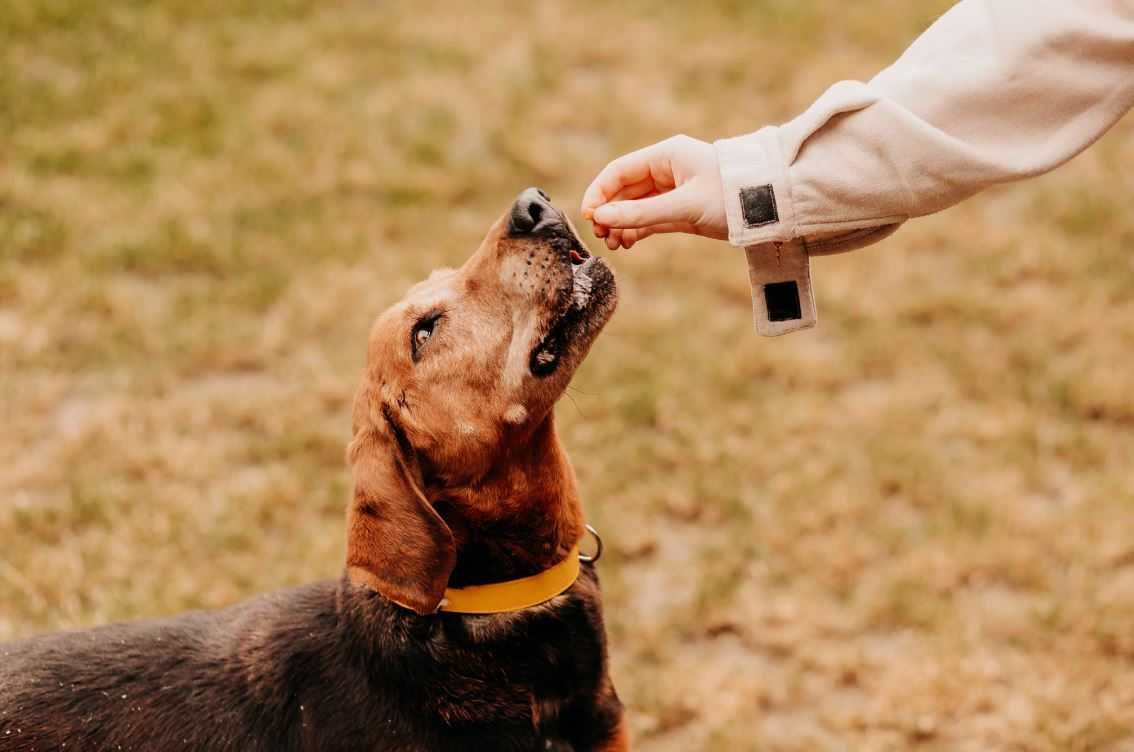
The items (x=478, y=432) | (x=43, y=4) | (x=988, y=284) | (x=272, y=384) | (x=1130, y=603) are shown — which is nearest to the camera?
(x=478, y=432)

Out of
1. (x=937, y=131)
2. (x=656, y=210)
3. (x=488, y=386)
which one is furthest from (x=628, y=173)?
(x=937, y=131)

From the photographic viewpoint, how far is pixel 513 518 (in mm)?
3688

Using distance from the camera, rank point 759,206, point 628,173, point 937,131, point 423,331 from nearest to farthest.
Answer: point 937,131
point 759,206
point 628,173
point 423,331

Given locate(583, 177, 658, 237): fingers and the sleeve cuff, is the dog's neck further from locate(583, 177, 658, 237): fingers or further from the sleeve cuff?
the sleeve cuff

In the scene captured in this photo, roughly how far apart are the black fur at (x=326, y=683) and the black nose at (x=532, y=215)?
119 centimetres

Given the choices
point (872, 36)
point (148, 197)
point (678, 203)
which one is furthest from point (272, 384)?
point (872, 36)

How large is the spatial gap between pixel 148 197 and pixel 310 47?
7.39ft

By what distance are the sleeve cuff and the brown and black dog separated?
516mm

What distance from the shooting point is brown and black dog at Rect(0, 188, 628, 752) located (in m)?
3.50

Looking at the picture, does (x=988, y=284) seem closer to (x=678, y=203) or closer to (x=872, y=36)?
(x=872, y=36)

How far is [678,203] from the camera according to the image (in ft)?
11.2

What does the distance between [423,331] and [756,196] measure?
3.90 ft

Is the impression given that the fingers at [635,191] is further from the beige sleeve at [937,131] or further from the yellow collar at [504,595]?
the yellow collar at [504,595]

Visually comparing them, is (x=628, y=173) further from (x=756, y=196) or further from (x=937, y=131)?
(x=937, y=131)
